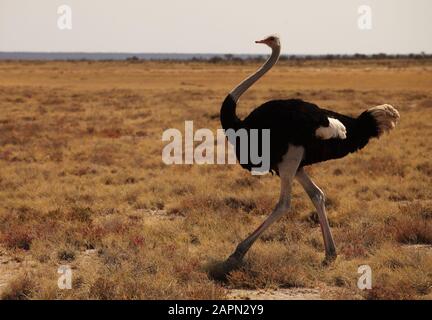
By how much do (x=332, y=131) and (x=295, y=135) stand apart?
39cm

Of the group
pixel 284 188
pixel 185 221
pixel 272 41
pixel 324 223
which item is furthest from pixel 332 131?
pixel 185 221

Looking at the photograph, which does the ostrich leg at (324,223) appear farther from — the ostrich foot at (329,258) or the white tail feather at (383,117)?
the white tail feather at (383,117)

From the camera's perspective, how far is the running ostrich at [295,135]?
21.7ft

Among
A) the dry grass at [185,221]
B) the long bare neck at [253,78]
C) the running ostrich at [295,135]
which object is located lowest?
the dry grass at [185,221]

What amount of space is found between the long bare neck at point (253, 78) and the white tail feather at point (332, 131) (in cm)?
94

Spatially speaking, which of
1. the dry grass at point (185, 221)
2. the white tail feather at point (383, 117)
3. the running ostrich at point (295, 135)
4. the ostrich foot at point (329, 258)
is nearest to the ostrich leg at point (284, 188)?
the running ostrich at point (295, 135)

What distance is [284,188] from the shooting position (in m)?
6.81

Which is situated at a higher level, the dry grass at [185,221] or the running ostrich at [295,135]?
the running ostrich at [295,135]

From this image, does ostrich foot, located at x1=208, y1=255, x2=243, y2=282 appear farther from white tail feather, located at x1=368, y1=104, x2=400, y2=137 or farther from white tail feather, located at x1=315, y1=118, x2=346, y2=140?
white tail feather, located at x1=368, y1=104, x2=400, y2=137

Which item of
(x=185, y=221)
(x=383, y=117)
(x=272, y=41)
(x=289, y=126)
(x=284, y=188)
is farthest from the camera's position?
(x=185, y=221)

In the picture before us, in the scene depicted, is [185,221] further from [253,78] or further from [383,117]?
[383,117]

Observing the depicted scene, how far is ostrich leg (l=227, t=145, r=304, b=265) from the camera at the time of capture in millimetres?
6676

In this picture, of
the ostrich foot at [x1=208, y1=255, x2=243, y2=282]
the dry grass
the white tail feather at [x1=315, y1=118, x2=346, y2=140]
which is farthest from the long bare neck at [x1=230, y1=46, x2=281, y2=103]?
the dry grass
